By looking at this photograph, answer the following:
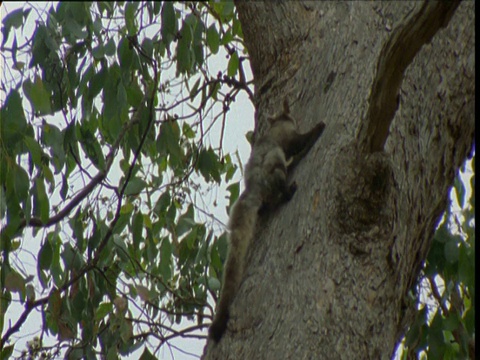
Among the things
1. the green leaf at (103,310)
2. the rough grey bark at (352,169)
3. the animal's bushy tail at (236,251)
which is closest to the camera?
the rough grey bark at (352,169)

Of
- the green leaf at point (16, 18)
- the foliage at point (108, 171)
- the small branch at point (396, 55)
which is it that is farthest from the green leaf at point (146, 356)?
the small branch at point (396, 55)

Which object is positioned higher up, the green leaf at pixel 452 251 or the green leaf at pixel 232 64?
the green leaf at pixel 232 64

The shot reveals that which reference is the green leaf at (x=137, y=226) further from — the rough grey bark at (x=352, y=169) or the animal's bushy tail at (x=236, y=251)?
the rough grey bark at (x=352, y=169)

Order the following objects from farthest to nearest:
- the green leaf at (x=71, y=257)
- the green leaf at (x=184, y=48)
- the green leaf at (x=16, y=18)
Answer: the green leaf at (x=71, y=257)
the green leaf at (x=184, y=48)
the green leaf at (x=16, y=18)

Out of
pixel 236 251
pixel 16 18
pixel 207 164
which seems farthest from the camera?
pixel 207 164

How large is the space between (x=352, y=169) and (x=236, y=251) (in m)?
0.71

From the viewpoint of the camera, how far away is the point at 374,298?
274cm

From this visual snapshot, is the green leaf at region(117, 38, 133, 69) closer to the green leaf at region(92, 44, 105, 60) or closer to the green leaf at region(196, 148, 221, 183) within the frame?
the green leaf at region(92, 44, 105, 60)

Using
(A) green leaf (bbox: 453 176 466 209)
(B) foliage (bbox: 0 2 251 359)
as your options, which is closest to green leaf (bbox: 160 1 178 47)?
(B) foliage (bbox: 0 2 251 359)

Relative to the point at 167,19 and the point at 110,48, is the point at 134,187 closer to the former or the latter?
the point at 110,48

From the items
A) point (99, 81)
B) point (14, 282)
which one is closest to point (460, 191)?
point (99, 81)

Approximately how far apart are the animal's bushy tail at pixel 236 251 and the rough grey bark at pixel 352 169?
2.3 inches

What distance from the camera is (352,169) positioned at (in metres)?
2.89

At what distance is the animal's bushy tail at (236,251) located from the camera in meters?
2.80
